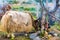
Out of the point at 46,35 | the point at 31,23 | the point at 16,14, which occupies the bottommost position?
the point at 46,35

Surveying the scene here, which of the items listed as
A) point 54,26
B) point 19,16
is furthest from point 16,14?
point 54,26

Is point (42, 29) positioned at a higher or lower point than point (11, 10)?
lower

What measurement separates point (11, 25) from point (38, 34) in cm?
28

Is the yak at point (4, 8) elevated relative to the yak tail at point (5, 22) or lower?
elevated

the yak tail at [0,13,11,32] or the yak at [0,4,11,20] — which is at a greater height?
the yak at [0,4,11,20]

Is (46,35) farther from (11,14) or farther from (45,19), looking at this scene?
(11,14)

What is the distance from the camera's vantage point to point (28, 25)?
159cm

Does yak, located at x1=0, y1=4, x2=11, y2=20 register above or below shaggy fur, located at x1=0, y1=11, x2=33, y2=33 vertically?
above

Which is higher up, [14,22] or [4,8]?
[4,8]

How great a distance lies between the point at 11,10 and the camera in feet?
5.11

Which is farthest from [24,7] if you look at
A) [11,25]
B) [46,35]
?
[46,35]

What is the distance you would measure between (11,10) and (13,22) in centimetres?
12

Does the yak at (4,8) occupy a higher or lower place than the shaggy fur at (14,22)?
higher

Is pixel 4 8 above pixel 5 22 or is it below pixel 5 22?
above
